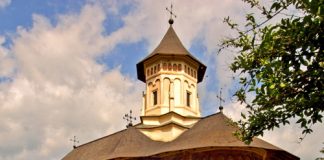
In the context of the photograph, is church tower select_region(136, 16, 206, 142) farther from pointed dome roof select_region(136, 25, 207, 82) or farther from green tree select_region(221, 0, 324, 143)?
green tree select_region(221, 0, 324, 143)

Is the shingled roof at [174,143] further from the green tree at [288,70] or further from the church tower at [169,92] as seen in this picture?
the green tree at [288,70]

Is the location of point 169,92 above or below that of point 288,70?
above

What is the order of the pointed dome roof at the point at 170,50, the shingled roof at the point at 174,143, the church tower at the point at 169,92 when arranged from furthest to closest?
the pointed dome roof at the point at 170,50, the church tower at the point at 169,92, the shingled roof at the point at 174,143

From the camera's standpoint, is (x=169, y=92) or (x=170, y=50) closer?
(x=169, y=92)

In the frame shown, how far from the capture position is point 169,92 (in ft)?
96.0

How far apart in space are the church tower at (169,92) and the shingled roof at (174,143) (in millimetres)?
1966

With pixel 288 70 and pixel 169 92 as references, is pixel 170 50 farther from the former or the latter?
pixel 288 70

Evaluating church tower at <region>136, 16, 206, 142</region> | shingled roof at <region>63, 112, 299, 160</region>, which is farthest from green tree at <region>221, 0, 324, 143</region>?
church tower at <region>136, 16, 206, 142</region>

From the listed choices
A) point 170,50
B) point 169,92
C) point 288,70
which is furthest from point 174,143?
point 288,70

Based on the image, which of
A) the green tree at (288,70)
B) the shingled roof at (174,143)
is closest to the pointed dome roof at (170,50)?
the shingled roof at (174,143)

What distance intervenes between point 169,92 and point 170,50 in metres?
2.75

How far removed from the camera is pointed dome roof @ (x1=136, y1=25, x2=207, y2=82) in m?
30.1

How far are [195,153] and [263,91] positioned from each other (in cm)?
1553

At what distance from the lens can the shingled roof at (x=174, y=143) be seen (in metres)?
→ 21.6
